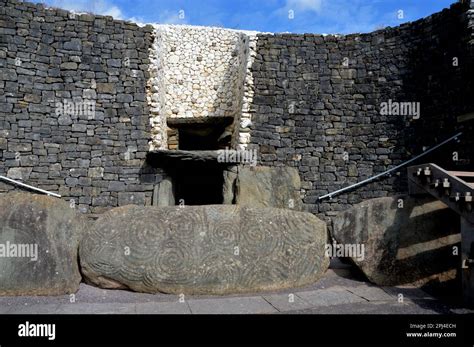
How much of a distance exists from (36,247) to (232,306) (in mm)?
2513

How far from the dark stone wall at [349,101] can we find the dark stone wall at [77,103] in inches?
124

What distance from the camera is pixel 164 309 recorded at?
4.39 m

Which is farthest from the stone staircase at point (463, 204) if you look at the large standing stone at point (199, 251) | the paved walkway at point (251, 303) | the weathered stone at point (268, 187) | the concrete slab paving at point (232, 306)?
the weathered stone at point (268, 187)

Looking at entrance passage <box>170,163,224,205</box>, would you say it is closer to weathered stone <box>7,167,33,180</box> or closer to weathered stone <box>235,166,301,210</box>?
weathered stone <box>235,166,301,210</box>

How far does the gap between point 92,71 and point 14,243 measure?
586cm

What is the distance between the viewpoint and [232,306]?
4.50 m

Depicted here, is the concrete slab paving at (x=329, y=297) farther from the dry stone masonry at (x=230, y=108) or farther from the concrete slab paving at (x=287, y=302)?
the dry stone masonry at (x=230, y=108)

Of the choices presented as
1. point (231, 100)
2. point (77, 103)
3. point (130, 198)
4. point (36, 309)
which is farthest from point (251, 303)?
point (231, 100)

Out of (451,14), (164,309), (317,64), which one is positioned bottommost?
(164,309)

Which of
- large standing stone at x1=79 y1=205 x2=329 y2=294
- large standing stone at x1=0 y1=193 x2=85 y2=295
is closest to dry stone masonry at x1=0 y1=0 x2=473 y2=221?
large standing stone at x1=0 y1=193 x2=85 y2=295

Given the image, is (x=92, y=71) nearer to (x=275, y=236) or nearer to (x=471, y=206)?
(x=275, y=236)

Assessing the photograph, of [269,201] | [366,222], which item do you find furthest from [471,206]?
[269,201]

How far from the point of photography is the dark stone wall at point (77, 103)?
8.91m
